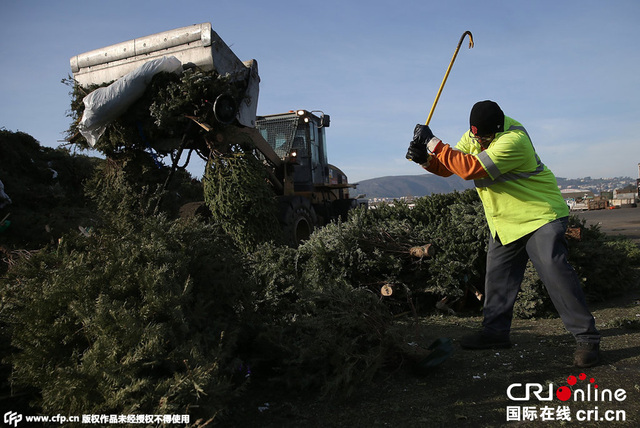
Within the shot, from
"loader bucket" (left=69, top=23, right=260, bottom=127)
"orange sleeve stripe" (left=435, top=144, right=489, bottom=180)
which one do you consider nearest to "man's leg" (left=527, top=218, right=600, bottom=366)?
"orange sleeve stripe" (left=435, top=144, right=489, bottom=180)

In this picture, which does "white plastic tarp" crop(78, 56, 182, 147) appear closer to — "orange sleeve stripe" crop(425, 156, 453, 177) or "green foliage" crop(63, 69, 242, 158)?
"green foliage" crop(63, 69, 242, 158)

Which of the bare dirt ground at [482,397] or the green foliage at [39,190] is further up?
the green foliage at [39,190]

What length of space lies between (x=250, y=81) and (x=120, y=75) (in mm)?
1700

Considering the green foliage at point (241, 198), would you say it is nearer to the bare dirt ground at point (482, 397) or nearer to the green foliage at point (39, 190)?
the green foliage at point (39, 190)

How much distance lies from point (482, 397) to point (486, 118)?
194 cm

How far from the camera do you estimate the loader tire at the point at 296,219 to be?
802 centimetres

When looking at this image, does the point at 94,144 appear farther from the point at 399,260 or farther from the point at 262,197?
the point at 399,260

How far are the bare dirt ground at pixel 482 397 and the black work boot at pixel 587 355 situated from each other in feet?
0.15

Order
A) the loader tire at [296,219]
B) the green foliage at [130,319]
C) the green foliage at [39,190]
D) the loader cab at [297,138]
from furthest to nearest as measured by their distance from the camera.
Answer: the loader cab at [297,138] < the loader tire at [296,219] < the green foliage at [39,190] < the green foliage at [130,319]

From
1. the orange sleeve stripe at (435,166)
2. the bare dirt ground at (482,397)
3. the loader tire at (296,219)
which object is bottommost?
the bare dirt ground at (482,397)

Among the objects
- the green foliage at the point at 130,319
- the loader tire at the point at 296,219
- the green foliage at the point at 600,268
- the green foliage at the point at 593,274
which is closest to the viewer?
the green foliage at the point at 130,319

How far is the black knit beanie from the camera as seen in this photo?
136 inches

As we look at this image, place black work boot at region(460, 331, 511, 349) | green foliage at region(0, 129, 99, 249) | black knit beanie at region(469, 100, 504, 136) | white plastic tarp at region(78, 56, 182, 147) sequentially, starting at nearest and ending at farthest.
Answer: black knit beanie at region(469, 100, 504, 136) < black work boot at region(460, 331, 511, 349) < white plastic tarp at region(78, 56, 182, 147) < green foliage at region(0, 129, 99, 249)

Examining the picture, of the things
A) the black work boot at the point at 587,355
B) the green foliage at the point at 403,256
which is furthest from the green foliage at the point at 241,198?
the black work boot at the point at 587,355
